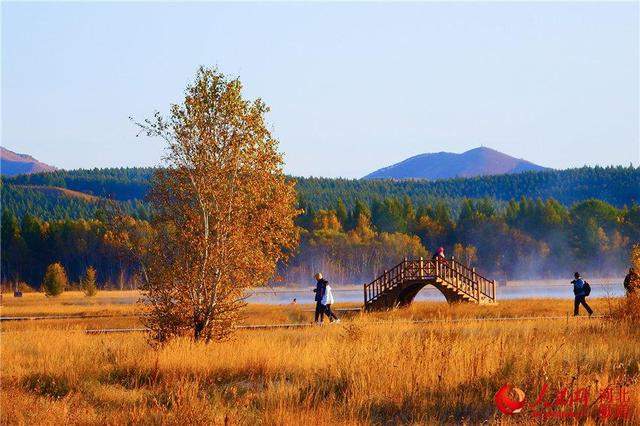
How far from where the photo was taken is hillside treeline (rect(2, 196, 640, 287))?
146375 mm

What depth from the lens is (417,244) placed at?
147750 millimetres

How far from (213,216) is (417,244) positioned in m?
126

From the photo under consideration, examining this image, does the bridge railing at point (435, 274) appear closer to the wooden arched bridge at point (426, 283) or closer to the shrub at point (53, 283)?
the wooden arched bridge at point (426, 283)

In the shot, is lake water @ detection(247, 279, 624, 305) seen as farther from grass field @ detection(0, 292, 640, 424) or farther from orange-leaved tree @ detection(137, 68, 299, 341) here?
grass field @ detection(0, 292, 640, 424)

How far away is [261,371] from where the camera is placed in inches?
676

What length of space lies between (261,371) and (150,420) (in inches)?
181

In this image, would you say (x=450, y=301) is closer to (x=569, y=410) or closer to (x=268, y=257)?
(x=268, y=257)

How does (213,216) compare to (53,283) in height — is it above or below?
above

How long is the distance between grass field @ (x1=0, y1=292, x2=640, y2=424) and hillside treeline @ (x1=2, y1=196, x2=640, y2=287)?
120404 mm

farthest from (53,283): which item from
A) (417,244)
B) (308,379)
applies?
(308,379)

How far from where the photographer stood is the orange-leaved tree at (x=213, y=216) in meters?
22.2

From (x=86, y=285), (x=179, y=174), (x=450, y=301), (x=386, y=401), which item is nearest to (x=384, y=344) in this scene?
(x=386, y=401)

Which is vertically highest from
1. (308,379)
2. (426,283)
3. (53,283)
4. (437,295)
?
(426,283)

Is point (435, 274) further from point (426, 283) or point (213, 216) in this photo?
point (213, 216)
